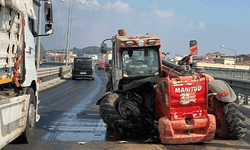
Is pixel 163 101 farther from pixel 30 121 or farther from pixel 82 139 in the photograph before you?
pixel 30 121

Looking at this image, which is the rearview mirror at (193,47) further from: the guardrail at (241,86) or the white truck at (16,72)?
the guardrail at (241,86)

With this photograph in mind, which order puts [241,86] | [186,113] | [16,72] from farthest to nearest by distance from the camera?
1. [241,86]
2. [186,113]
3. [16,72]

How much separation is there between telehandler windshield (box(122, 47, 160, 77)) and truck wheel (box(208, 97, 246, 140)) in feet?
6.45

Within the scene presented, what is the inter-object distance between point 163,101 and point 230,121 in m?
1.44

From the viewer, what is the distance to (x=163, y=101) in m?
6.02

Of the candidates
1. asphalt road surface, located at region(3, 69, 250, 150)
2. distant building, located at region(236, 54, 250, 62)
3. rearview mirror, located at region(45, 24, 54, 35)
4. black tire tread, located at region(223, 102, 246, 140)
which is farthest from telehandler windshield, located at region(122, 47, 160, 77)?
distant building, located at region(236, 54, 250, 62)

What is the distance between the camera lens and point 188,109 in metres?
5.80

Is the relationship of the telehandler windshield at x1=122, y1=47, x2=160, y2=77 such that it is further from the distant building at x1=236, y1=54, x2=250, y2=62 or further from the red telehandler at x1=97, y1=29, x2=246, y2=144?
the distant building at x1=236, y1=54, x2=250, y2=62

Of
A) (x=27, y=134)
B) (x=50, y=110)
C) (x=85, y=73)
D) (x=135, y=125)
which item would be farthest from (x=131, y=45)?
(x=85, y=73)

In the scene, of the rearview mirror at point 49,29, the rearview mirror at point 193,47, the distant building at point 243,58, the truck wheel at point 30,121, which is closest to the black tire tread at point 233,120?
the rearview mirror at point 193,47

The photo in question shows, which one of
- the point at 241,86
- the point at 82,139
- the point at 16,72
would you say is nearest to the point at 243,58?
the point at 241,86

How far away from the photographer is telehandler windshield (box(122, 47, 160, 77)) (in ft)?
25.1

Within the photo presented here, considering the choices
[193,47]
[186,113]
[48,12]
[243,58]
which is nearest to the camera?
[186,113]

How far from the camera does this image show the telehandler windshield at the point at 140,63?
7.65 metres
